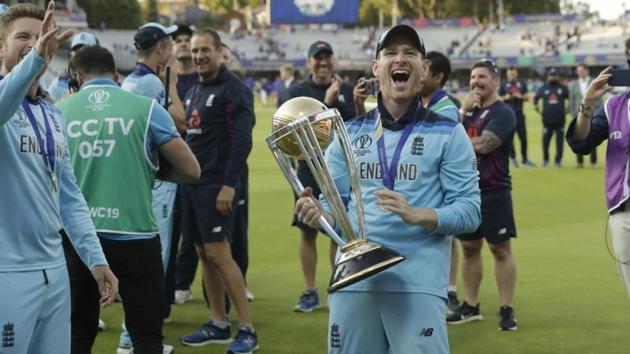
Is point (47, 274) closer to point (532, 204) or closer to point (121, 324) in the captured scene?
point (121, 324)

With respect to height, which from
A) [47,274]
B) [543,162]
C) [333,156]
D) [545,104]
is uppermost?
[333,156]

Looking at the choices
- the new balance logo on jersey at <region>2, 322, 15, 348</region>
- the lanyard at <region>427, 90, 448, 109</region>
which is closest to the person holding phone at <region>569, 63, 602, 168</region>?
the lanyard at <region>427, 90, 448, 109</region>

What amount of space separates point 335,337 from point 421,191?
74cm

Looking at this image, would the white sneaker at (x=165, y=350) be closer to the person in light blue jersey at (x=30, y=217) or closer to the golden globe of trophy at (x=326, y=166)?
the person in light blue jersey at (x=30, y=217)

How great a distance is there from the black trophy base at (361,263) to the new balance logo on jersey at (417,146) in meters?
0.61

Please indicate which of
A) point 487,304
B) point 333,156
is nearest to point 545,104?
point 487,304

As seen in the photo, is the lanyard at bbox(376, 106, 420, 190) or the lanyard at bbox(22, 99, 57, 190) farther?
the lanyard at bbox(376, 106, 420, 190)

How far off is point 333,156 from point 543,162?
19.0m

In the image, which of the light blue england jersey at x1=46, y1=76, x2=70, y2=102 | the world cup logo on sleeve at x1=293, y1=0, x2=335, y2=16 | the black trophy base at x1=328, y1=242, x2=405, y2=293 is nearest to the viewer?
the black trophy base at x1=328, y1=242, x2=405, y2=293

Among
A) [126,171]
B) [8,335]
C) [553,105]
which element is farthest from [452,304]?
[553,105]

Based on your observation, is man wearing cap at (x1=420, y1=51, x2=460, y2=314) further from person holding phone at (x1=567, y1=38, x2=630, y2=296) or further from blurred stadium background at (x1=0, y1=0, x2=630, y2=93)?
blurred stadium background at (x1=0, y1=0, x2=630, y2=93)

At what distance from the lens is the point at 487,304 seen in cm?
913

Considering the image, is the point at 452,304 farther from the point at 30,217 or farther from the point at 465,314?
the point at 30,217

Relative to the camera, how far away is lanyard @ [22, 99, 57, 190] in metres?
3.97
